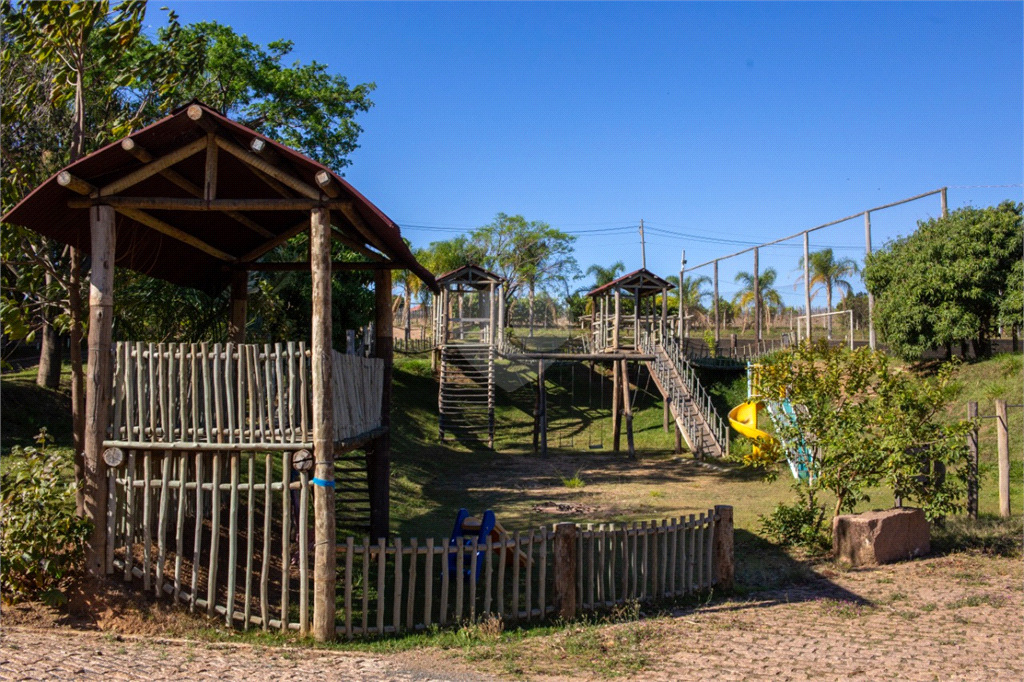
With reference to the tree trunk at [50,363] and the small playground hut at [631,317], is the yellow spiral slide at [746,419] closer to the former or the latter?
the small playground hut at [631,317]

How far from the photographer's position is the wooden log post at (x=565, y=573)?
27.6ft

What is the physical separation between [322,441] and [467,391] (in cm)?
2346

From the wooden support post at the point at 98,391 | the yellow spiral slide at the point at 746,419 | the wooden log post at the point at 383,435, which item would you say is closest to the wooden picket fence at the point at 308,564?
the wooden support post at the point at 98,391

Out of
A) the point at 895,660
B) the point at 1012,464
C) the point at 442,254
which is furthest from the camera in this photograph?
the point at 442,254

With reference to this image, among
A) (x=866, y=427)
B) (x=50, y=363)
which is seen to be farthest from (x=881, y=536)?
(x=50, y=363)

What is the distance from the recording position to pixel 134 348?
8094mm

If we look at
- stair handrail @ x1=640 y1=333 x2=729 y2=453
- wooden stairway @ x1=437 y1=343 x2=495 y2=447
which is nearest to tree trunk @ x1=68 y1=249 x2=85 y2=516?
wooden stairway @ x1=437 y1=343 x2=495 y2=447

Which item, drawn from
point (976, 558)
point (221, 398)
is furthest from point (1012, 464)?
point (221, 398)

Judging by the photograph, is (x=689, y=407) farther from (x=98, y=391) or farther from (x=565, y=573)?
(x=98, y=391)

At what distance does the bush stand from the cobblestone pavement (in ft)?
1.78

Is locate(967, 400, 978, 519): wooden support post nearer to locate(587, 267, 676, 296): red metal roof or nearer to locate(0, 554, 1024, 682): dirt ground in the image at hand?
locate(0, 554, 1024, 682): dirt ground

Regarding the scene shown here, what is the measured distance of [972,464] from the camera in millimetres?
12000

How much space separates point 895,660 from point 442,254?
49.0 meters

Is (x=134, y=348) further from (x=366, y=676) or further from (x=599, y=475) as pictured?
(x=599, y=475)
